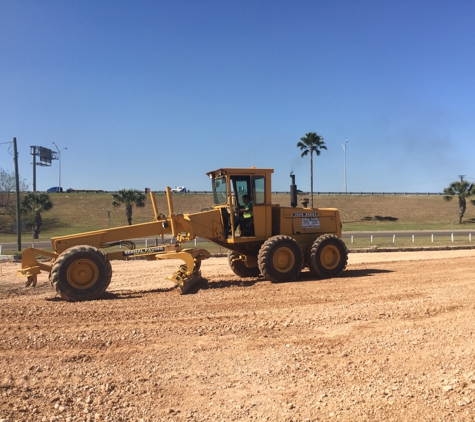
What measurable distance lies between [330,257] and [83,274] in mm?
6622

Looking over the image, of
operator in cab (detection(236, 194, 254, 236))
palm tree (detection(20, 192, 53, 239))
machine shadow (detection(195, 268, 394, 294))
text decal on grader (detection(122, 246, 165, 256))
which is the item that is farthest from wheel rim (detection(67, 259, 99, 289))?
palm tree (detection(20, 192, 53, 239))

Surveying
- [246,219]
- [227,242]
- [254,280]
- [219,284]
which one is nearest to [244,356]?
[219,284]

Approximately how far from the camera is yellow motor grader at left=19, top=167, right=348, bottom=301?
32.9ft

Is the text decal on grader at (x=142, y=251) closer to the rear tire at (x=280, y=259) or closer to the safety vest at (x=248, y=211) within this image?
the safety vest at (x=248, y=211)

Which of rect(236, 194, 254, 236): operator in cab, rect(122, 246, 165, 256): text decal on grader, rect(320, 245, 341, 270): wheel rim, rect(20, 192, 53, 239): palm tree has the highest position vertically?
rect(20, 192, 53, 239): palm tree

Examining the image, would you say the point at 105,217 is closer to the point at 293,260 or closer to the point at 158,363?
the point at 293,260

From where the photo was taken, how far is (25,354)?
20.4ft

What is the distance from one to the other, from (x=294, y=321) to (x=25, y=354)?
4.01 meters

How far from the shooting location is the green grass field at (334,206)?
56969 millimetres

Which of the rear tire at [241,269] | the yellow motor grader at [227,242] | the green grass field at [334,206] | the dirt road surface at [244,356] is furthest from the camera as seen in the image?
the green grass field at [334,206]

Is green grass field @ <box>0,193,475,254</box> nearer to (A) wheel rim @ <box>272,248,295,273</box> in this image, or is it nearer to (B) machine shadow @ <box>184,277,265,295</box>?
(B) machine shadow @ <box>184,277,265,295</box>

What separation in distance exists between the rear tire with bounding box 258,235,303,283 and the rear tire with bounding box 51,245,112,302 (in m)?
3.88

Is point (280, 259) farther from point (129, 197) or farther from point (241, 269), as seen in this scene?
point (129, 197)

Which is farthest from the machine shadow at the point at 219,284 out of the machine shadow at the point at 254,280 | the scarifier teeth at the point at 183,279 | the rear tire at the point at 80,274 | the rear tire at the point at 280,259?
the rear tire at the point at 80,274
